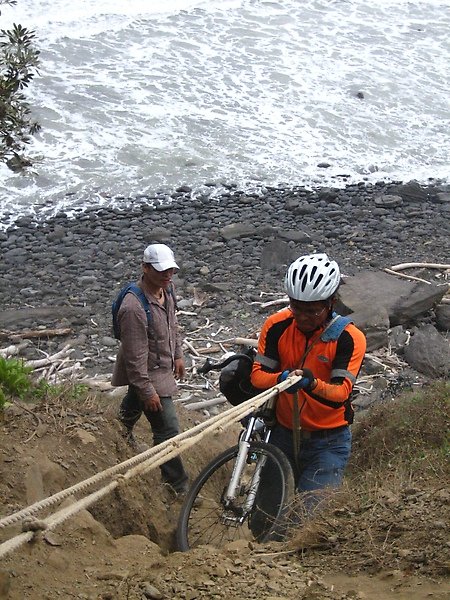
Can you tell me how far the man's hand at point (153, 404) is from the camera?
249 inches

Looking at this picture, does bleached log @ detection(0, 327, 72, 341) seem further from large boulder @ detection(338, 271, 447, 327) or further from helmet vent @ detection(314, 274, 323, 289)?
helmet vent @ detection(314, 274, 323, 289)

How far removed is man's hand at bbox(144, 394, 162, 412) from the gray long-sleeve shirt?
0.11ft

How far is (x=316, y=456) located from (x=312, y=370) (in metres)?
0.52

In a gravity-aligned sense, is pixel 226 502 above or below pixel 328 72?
above

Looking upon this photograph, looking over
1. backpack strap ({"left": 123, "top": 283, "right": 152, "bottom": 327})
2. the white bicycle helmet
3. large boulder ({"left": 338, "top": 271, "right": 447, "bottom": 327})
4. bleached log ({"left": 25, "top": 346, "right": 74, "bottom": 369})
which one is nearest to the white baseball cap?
backpack strap ({"left": 123, "top": 283, "right": 152, "bottom": 327})

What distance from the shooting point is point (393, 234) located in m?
14.7

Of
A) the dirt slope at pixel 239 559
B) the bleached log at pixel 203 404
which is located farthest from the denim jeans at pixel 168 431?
the bleached log at pixel 203 404

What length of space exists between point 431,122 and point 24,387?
15.8 m

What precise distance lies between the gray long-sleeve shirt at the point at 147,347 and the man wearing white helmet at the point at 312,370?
3.87ft

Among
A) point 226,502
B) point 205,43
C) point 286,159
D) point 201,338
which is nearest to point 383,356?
point 201,338

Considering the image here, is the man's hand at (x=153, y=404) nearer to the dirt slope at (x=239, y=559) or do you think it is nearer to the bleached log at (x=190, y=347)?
the dirt slope at (x=239, y=559)

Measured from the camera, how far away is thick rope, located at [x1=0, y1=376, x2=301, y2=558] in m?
3.41

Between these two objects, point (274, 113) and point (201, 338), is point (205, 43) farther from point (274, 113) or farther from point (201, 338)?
point (201, 338)

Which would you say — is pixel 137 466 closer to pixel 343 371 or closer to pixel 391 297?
pixel 343 371
